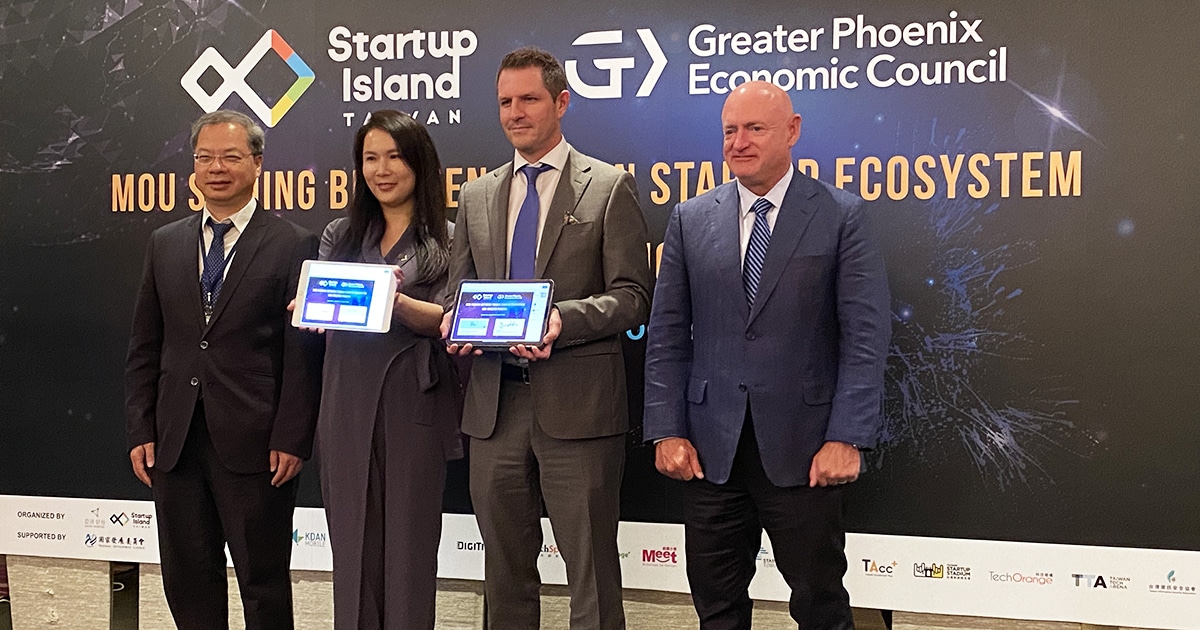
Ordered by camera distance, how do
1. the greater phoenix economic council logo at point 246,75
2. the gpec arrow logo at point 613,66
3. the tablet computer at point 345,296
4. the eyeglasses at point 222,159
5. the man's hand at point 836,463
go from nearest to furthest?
1. the man's hand at point 836,463
2. the tablet computer at point 345,296
3. the eyeglasses at point 222,159
4. the gpec arrow logo at point 613,66
5. the greater phoenix economic council logo at point 246,75

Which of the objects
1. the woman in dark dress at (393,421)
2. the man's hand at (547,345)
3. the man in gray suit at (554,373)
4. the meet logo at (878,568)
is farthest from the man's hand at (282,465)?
the meet logo at (878,568)

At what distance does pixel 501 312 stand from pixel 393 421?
53cm

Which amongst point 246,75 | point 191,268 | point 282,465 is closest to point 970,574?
point 282,465

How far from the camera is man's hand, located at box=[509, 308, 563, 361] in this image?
3.08 meters

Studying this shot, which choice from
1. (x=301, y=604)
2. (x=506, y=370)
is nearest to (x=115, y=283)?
(x=301, y=604)

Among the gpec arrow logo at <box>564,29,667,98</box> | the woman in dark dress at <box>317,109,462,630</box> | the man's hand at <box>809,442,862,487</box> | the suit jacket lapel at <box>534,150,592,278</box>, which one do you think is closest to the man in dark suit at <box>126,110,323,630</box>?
the woman in dark dress at <box>317,109,462,630</box>

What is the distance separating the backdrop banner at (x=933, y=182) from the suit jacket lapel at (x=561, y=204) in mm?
739

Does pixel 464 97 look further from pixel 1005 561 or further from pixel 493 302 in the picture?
pixel 1005 561

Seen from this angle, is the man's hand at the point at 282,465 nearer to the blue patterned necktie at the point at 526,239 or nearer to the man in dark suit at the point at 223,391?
the man in dark suit at the point at 223,391

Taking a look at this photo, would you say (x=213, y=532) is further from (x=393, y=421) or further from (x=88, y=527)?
(x=88, y=527)

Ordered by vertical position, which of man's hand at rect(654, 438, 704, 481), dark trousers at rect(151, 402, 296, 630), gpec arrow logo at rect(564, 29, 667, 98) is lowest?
dark trousers at rect(151, 402, 296, 630)

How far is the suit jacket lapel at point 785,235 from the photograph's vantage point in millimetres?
3076

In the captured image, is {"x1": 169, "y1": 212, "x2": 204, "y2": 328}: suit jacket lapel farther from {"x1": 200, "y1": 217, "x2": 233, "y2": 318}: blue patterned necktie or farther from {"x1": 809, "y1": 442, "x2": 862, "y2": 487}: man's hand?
{"x1": 809, "y1": 442, "x2": 862, "y2": 487}: man's hand

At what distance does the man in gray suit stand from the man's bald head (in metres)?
0.35
